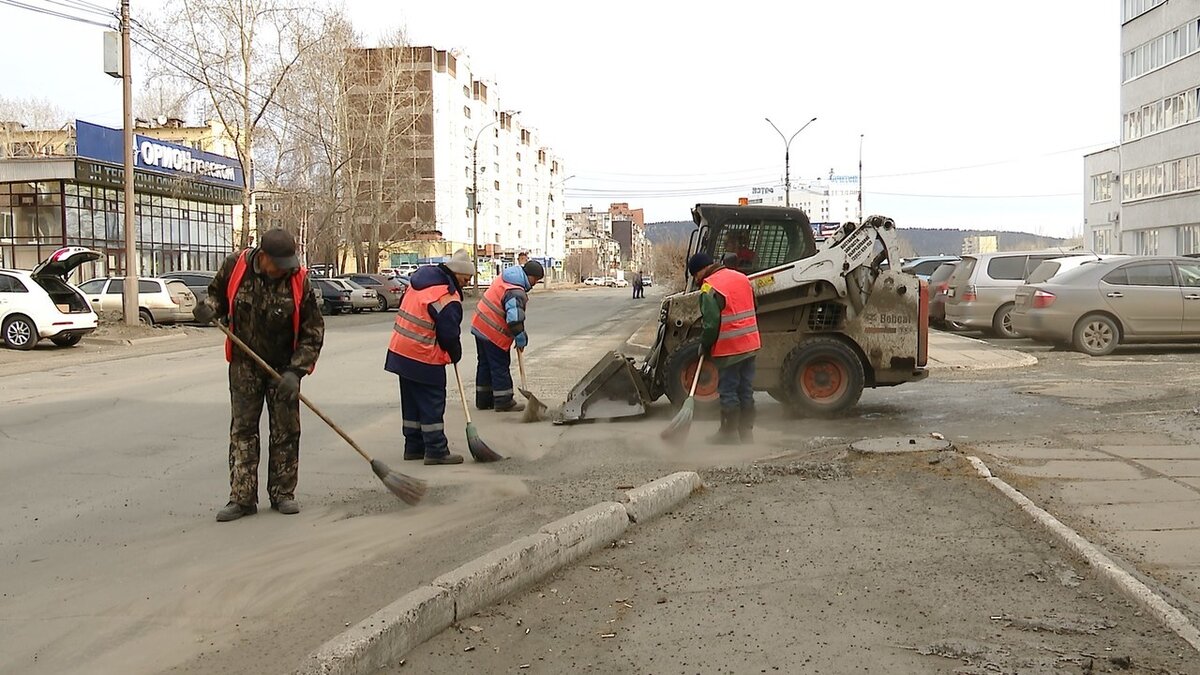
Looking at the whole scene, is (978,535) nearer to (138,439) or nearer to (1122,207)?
(138,439)

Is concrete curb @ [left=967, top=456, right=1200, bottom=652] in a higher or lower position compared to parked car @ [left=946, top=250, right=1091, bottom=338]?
lower

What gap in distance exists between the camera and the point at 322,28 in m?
37.6

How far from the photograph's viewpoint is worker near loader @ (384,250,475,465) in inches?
287

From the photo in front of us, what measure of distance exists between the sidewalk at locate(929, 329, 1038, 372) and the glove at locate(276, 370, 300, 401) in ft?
33.3

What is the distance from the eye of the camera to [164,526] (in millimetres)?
5625

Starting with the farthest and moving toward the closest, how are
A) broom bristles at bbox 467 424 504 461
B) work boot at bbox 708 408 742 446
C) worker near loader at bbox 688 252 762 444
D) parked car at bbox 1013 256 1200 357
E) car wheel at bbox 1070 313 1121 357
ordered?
1. car wheel at bbox 1070 313 1121 357
2. parked car at bbox 1013 256 1200 357
3. work boot at bbox 708 408 742 446
4. worker near loader at bbox 688 252 762 444
5. broom bristles at bbox 467 424 504 461

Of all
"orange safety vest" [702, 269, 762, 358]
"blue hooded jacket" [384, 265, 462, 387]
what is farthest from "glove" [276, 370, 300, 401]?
"orange safety vest" [702, 269, 762, 358]

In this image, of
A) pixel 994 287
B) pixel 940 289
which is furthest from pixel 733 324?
pixel 940 289

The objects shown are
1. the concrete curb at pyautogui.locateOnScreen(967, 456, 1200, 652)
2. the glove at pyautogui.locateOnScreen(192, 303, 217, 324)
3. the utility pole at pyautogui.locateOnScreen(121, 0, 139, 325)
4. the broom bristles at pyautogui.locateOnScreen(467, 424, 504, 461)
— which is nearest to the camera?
the concrete curb at pyautogui.locateOnScreen(967, 456, 1200, 652)

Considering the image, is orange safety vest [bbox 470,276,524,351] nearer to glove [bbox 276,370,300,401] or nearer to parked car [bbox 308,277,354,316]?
glove [bbox 276,370,300,401]

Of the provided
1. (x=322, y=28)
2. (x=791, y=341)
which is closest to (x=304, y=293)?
(x=791, y=341)

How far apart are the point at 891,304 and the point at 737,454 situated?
2.75m

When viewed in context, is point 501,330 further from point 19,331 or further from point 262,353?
point 19,331

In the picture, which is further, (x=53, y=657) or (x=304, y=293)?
(x=304, y=293)
